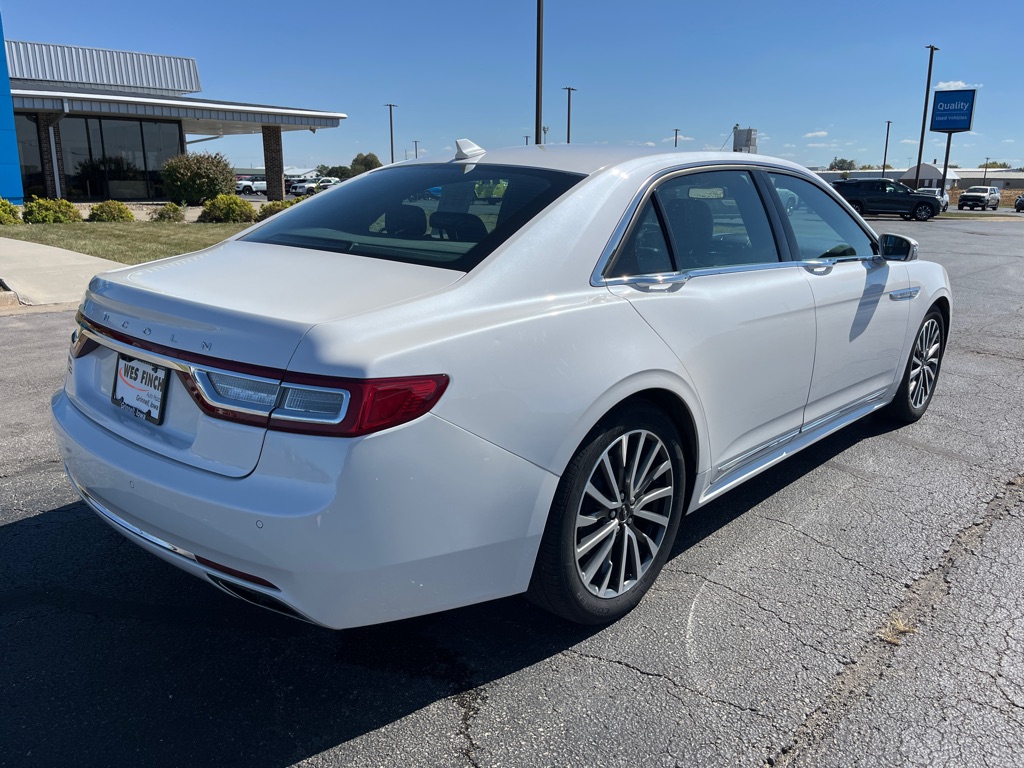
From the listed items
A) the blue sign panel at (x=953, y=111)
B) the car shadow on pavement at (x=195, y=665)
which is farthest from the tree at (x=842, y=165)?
the car shadow on pavement at (x=195, y=665)

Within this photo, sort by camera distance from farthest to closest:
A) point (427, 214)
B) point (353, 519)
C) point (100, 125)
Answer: point (100, 125) < point (427, 214) < point (353, 519)

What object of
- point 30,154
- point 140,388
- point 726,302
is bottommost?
point 140,388

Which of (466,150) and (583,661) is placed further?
(466,150)

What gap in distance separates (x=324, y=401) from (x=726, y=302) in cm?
175

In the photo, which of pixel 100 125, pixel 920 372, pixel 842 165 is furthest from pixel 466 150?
pixel 842 165

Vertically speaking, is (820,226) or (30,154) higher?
(30,154)

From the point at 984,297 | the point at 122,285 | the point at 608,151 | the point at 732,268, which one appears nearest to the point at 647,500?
the point at 732,268

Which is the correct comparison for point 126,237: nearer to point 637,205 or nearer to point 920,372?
point 920,372

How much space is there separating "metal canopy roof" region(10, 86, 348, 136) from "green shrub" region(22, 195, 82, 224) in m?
6.23

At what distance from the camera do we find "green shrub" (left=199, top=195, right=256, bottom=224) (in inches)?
869

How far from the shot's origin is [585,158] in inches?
126

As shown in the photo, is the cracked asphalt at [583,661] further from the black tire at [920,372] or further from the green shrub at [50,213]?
the green shrub at [50,213]

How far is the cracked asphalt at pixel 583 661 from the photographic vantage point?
229cm

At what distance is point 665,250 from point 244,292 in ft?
5.07
